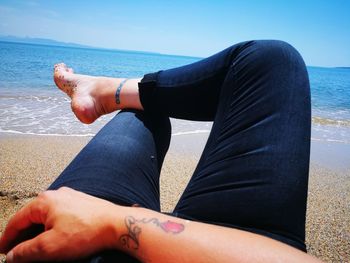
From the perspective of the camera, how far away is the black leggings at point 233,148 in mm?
804

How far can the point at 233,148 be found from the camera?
90 cm

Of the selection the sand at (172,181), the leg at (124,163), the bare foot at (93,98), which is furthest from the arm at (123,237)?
the sand at (172,181)

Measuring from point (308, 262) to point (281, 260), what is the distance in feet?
0.21

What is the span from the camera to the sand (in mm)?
2281

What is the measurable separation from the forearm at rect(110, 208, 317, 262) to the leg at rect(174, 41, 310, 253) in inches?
3.6

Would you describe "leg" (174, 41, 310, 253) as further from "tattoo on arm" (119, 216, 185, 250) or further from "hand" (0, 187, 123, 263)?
"hand" (0, 187, 123, 263)

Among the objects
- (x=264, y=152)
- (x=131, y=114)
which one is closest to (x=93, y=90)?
(x=131, y=114)

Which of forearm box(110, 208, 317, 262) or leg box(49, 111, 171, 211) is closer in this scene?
forearm box(110, 208, 317, 262)

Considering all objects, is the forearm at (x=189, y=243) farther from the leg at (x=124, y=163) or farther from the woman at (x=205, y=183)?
the leg at (x=124, y=163)

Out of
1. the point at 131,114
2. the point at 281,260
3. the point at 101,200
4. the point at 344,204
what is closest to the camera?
the point at 281,260

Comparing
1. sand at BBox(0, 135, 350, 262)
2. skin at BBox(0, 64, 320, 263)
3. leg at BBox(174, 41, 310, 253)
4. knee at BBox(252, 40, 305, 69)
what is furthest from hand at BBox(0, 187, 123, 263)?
sand at BBox(0, 135, 350, 262)

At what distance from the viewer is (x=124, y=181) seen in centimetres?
95

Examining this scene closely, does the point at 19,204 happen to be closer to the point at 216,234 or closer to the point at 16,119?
the point at 216,234

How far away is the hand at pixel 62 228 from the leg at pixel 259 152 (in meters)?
0.25
